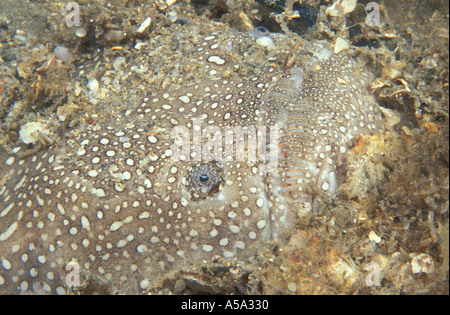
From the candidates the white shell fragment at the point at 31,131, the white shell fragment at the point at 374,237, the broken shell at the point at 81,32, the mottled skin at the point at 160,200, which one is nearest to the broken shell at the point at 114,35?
the broken shell at the point at 81,32

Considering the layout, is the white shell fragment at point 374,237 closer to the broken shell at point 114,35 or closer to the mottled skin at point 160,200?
the mottled skin at point 160,200

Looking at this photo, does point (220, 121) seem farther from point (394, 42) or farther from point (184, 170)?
point (394, 42)

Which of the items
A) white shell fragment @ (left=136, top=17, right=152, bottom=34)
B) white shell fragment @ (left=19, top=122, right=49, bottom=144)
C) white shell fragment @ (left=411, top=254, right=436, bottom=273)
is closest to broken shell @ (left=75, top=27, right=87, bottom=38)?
white shell fragment @ (left=136, top=17, right=152, bottom=34)

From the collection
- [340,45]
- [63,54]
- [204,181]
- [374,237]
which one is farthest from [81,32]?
[374,237]

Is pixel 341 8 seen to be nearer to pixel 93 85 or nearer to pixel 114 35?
pixel 114 35

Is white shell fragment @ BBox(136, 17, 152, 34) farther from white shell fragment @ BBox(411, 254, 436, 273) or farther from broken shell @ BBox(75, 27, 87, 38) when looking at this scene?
white shell fragment @ BBox(411, 254, 436, 273)

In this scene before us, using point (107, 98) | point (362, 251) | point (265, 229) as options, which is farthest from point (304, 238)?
point (107, 98)

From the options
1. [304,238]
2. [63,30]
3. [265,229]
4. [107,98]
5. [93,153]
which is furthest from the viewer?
[63,30]
